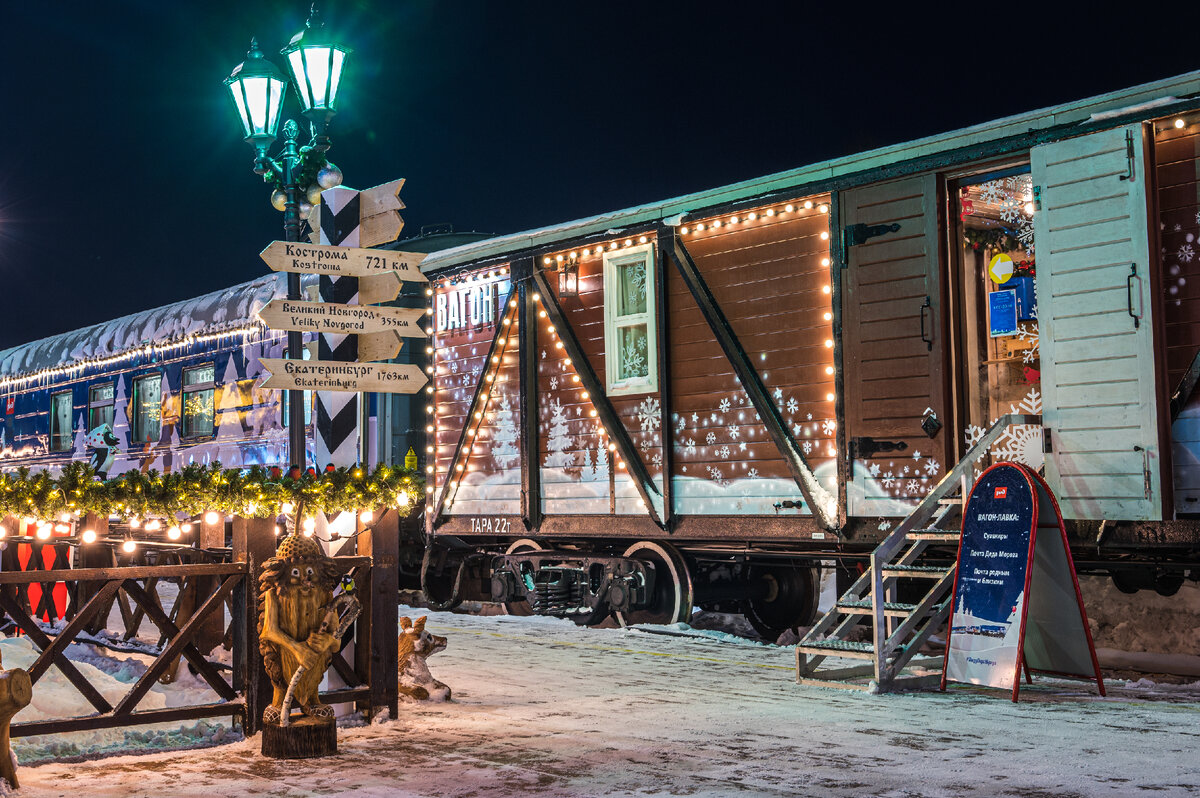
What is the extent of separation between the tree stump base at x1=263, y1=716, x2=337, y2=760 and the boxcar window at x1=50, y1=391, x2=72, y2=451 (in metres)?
13.8

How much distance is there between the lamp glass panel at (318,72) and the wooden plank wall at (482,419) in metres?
3.32

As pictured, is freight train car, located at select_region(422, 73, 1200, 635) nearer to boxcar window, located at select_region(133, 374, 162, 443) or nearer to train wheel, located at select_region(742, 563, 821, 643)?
train wheel, located at select_region(742, 563, 821, 643)

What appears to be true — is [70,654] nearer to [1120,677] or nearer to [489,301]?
[489,301]

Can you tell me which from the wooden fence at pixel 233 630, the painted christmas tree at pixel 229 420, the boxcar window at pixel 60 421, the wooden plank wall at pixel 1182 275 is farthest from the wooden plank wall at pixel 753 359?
the boxcar window at pixel 60 421

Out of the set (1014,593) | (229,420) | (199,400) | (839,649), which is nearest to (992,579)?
(1014,593)

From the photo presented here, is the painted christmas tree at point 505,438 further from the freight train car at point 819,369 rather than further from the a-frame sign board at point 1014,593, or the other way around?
the a-frame sign board at point 1014,593

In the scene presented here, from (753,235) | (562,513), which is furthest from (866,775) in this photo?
(562,513)

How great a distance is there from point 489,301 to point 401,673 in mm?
5294

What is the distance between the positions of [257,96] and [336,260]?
132 inches

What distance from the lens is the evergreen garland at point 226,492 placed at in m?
6.47

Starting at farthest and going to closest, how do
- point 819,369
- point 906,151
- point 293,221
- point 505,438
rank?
1. point 505,438
2. point 293,221
3. point 819,369
4. point 906,151

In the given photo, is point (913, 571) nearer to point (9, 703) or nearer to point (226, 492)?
point (226, 492)

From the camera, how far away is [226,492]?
6.43m

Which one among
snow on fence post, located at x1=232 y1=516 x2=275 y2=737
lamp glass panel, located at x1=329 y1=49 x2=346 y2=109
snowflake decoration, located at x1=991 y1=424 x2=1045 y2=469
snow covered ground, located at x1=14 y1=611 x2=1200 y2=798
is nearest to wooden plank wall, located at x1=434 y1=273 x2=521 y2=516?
lamp glass panel, located at x1=329 y1=49 x2=346 y2=109
